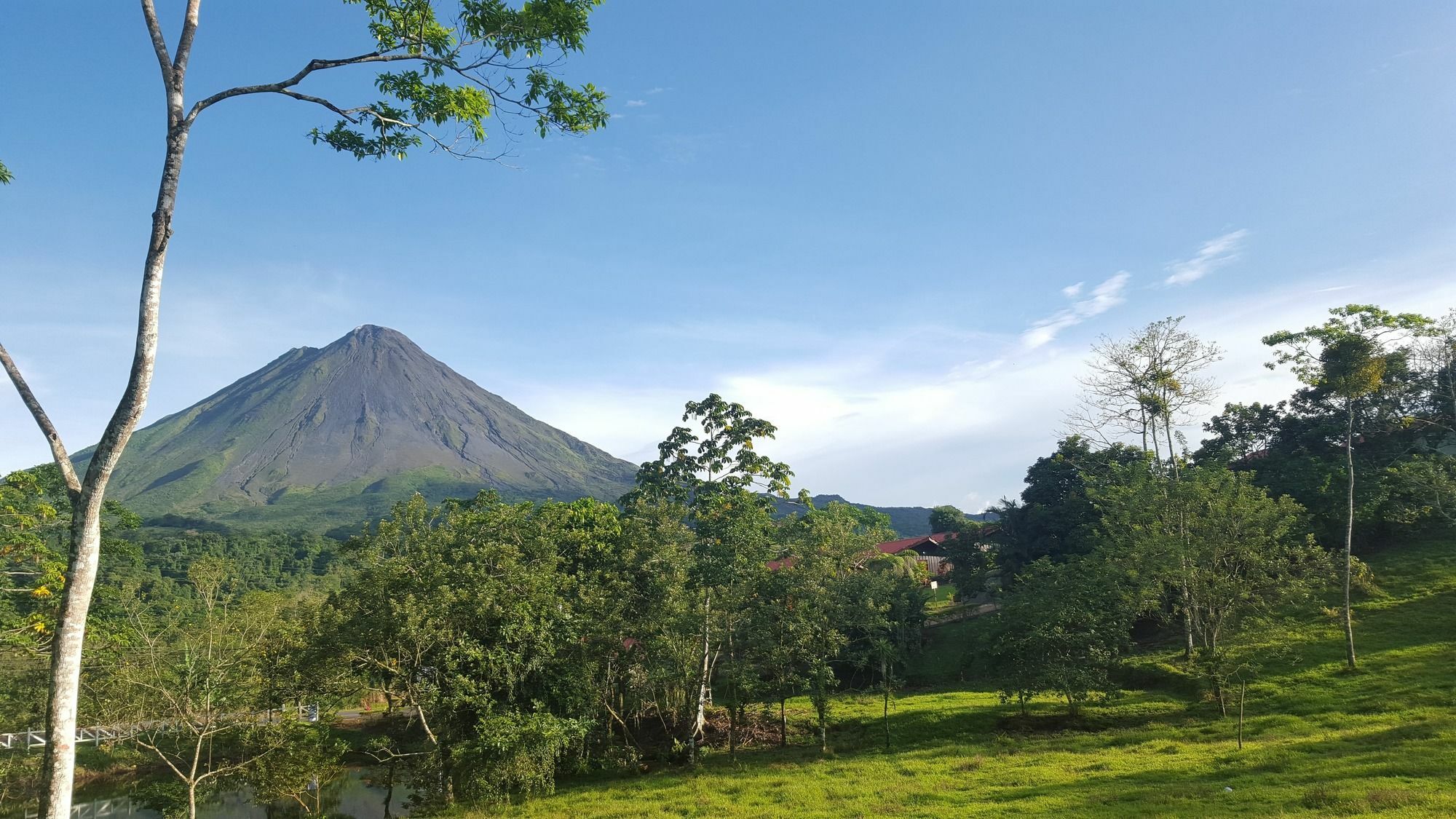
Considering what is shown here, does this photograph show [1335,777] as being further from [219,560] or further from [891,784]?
[219,560]

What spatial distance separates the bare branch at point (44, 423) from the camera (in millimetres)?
5988

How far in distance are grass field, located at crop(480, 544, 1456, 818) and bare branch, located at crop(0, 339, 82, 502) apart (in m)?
14.8

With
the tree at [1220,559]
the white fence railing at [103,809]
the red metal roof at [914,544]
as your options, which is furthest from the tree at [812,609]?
the red metal roof at [914,544]

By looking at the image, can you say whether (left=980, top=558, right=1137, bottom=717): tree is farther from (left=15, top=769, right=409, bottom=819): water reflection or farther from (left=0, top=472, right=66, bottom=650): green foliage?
(left=0, top=472, right=66, bottom=650): green foliage

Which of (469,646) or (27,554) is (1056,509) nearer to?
(469,646)

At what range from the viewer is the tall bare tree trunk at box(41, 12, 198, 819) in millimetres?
5633

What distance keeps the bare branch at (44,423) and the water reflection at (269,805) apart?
2002 centimetres

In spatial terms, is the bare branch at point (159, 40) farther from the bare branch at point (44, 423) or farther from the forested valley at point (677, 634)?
the forested valley at point (677, 634)

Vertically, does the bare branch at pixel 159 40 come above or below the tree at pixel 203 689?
above

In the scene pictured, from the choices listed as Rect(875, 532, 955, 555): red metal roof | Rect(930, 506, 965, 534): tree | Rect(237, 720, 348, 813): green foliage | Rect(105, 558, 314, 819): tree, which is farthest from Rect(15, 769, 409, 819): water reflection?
Rect(930, 506, 965, 534): tree

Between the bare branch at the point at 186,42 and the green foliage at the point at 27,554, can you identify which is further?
the green foliage at the point at 27,554

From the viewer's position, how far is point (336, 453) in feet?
559

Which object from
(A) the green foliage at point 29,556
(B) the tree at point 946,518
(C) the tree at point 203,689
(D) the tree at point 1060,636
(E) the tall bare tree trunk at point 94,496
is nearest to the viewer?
(E) the tall bare tree trunk at point 94,496

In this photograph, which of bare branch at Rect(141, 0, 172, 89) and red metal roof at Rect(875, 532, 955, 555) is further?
red metal roof at Rect(875, 532, 955, 555)
